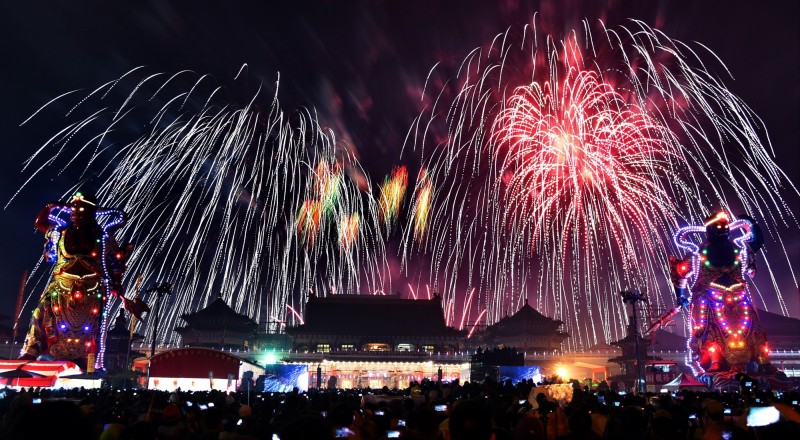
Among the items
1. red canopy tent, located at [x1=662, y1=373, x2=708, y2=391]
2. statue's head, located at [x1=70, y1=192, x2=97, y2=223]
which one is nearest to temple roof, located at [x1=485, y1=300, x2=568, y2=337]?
red canopy tent, located at [x1=662, y1=373, x2=708, y2=391]

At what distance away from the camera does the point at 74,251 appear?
33125 millimetres

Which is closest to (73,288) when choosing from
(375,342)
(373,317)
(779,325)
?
(375,342)

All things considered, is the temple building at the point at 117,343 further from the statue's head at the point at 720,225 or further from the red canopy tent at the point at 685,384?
the statue's head at the point at 720,225

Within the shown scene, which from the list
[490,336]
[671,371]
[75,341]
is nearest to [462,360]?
[490,336]

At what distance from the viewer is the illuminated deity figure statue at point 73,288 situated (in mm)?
32469

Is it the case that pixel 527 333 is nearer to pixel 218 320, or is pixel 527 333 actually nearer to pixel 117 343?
pixel 218 320

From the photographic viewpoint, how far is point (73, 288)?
32.9 metres

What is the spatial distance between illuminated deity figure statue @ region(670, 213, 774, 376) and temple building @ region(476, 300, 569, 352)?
82.5 ft

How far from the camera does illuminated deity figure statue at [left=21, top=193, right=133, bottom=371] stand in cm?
3247

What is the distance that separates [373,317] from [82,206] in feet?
103

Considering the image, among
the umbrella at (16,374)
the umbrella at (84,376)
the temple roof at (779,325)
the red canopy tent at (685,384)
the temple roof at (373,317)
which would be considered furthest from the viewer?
the temple roof at (373,317)

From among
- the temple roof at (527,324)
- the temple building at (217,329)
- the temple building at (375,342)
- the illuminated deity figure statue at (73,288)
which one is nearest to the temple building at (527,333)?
the temple roof at (527,324)

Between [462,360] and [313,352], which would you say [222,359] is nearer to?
[313,352]

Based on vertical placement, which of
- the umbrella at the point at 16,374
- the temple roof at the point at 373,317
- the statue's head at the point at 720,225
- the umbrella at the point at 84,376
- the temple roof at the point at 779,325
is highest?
the statue's head at the point at 720,225
